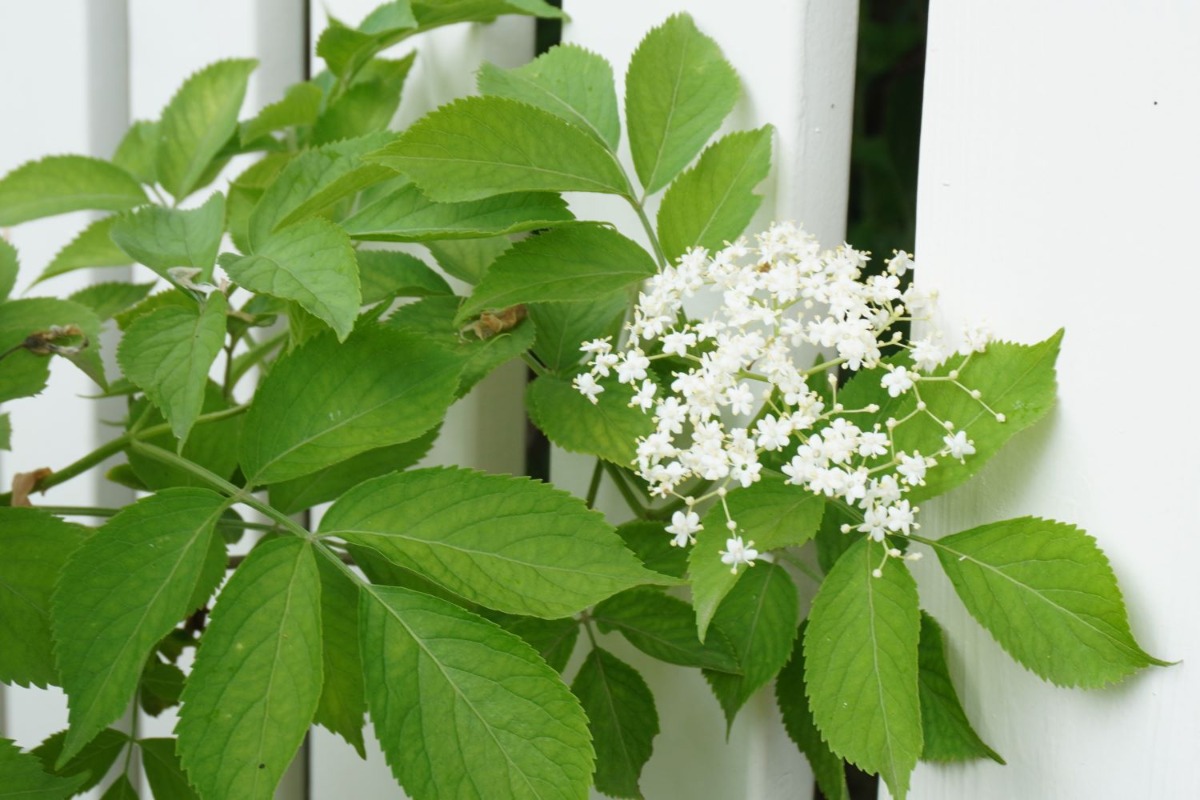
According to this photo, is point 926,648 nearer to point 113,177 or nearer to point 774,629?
point 774,629

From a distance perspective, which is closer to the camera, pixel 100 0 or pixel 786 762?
pixel 786 762

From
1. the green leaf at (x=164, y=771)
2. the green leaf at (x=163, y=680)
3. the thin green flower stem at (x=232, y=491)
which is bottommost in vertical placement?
the green leaf at (x=164, y=771)

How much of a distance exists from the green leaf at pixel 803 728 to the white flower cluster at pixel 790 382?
0.32ft

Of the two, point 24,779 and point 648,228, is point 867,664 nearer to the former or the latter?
point 648,228

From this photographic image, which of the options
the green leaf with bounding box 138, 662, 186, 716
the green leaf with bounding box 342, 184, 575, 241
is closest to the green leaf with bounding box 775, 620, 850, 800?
the green leaf with bounding box 342, 184, 575, 241

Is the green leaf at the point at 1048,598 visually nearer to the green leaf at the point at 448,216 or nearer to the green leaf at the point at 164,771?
the green leaf at the point at 448,216

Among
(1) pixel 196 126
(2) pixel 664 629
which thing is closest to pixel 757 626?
(2) pixel 664 629

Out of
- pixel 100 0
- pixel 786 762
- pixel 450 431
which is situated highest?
pixel 100 0

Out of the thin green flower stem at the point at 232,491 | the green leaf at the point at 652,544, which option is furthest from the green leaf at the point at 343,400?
the green leaf at the point at 652,544

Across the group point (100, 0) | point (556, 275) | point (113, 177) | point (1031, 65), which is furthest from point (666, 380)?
point (100, 0)

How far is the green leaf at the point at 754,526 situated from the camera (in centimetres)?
42

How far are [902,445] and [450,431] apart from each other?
1.25 ft

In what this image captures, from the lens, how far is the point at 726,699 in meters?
0.50

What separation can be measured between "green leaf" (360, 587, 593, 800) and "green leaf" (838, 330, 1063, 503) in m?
0.17
